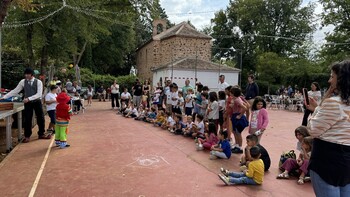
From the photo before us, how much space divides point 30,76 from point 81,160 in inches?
135

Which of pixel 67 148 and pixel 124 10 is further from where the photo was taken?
A: pixel 124 10

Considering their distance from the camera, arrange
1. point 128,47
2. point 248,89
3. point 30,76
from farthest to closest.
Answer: point 128,47
point 248,89
point 30,76

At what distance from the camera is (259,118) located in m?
7.16

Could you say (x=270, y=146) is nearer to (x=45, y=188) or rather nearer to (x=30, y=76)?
(x=45, y=188)

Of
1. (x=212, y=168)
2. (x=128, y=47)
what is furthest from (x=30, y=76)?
(x=128, y=47)

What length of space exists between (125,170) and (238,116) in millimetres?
3208

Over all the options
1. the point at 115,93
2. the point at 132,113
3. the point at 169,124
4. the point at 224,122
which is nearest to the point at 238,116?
the point at 224,122

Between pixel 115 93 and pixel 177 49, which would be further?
pixel 177 49

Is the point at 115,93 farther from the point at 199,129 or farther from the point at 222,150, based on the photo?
the point at 222,150

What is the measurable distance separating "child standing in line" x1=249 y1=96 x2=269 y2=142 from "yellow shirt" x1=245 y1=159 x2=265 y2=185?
148 centimetres

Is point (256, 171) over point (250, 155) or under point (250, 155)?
under

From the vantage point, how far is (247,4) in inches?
2003

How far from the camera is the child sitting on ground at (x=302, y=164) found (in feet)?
18.7

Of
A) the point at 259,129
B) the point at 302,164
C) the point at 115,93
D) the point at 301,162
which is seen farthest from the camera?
the point at 115,93
